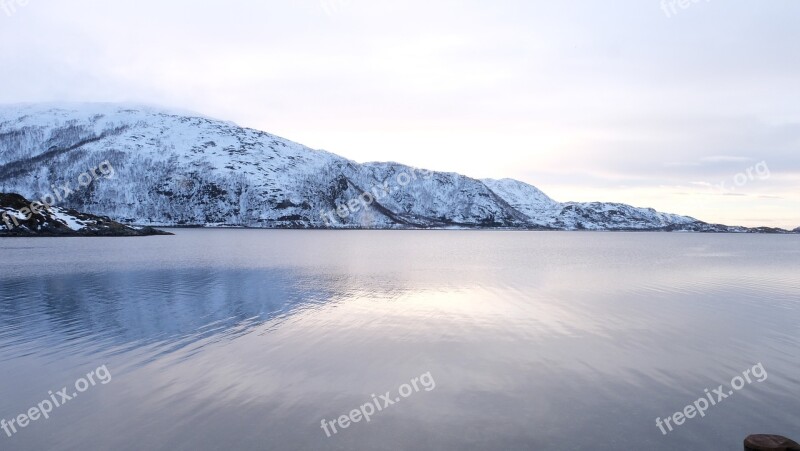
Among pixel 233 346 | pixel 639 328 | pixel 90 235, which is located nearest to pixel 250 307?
pixel 233 346

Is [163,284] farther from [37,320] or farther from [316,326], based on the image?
[316,326]

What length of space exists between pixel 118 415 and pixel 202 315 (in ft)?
51.5

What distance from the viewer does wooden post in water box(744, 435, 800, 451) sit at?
9.91m

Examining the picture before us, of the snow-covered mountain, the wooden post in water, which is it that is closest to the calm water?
the wooden post in water

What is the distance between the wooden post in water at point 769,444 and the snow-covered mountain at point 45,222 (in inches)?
6078

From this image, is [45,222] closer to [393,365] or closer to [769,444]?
[393,365]

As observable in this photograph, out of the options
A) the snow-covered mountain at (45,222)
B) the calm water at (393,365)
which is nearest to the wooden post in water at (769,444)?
the calm water at (393,365)

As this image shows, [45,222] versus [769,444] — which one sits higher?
[769,444]

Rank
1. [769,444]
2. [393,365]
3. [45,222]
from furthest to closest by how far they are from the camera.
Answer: [45,222]
[393,365]
[769,444]

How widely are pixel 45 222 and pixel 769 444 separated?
531ft

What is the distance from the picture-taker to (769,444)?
10.2 m

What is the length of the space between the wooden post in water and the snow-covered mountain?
154m

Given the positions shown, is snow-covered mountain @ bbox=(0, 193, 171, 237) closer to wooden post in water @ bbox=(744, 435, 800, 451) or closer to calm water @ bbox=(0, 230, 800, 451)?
calm water @ bbox=(0, 230, 800, 451)

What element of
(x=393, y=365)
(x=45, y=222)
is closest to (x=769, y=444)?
(x=393, y=365)
